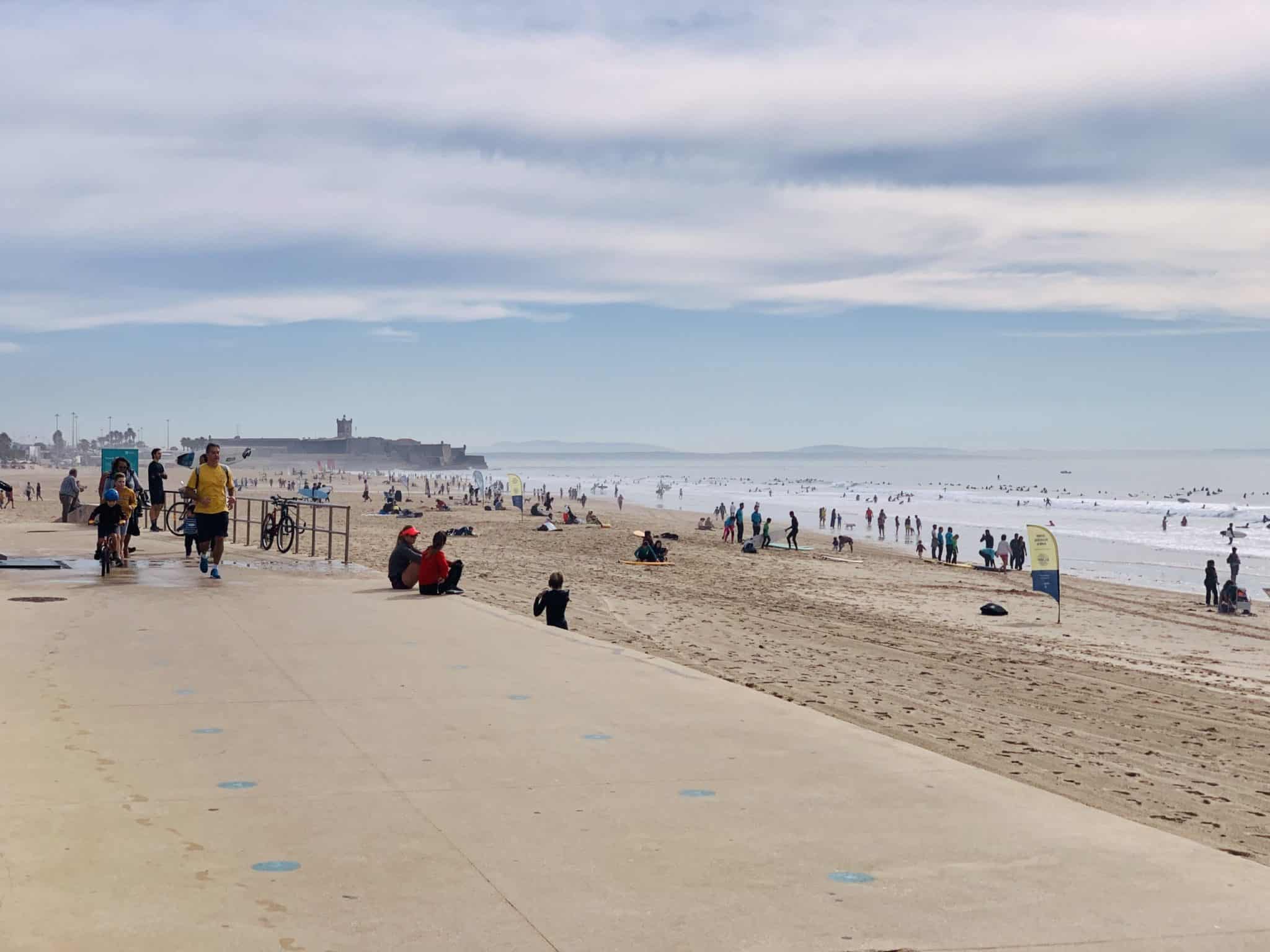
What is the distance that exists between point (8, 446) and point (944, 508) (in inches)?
6309

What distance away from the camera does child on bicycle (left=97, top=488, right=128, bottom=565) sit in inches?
591

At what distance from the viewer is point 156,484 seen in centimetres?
2053

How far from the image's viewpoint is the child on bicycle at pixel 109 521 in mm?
15016

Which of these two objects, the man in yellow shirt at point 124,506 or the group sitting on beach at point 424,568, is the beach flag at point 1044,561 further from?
the man in yellow shirt at point 124,506

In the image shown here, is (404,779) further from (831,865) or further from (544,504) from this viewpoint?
(544,504)

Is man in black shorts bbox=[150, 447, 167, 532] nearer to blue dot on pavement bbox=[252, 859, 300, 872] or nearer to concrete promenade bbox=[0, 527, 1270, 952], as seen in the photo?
concrete promenade bbox=[0, 527, 1270, 952]

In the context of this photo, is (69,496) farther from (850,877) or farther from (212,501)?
(850,877)

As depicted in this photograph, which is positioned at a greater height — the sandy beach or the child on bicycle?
the child on bicycle

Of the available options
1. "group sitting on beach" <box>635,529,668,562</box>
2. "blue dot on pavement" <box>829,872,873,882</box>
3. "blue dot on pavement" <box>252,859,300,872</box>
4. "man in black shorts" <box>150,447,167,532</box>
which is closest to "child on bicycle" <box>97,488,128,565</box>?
"man in black shorts" <box>150,447,167,532</box>

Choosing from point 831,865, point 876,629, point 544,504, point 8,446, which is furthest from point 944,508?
point 8,446

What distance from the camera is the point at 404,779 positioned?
6000 mm

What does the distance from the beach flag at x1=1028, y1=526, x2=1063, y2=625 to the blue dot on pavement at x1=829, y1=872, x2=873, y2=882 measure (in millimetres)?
20541

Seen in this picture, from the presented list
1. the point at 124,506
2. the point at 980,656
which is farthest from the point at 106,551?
the point at 980,656

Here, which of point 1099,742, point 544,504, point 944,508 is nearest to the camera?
point 1099,742
